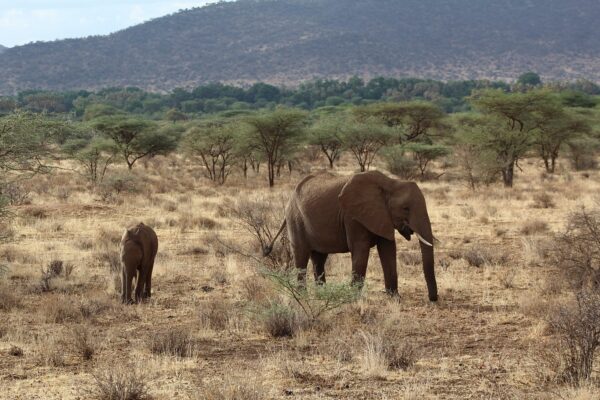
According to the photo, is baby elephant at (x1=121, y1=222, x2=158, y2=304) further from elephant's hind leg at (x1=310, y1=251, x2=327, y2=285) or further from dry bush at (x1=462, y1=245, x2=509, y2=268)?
dry bush at (x1=462, y1=245, x2=509, y2=268)

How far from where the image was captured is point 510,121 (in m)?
37.1

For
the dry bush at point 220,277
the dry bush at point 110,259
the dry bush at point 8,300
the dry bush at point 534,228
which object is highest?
the dry bush at point 8,300

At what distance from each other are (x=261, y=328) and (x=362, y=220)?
8.20ft

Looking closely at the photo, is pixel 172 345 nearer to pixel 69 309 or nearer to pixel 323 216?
pixel 69 309

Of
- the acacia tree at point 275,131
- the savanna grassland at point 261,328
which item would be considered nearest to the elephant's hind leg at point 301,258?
the savanna grassland at point 261,328

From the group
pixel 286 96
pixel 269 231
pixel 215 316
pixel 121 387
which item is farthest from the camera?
pixel 286 96

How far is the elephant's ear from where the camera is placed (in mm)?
10656

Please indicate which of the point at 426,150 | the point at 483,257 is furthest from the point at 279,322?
the point at 426,150

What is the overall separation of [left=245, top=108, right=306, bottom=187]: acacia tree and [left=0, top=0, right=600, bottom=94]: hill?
12161cm

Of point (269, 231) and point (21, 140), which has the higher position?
point (21, 140)

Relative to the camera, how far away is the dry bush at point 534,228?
60.3ft

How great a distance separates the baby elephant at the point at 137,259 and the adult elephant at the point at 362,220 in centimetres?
233

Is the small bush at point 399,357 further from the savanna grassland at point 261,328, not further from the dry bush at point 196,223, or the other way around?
the dry bush at point 196,223

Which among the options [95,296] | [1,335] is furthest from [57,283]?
[1,335]
